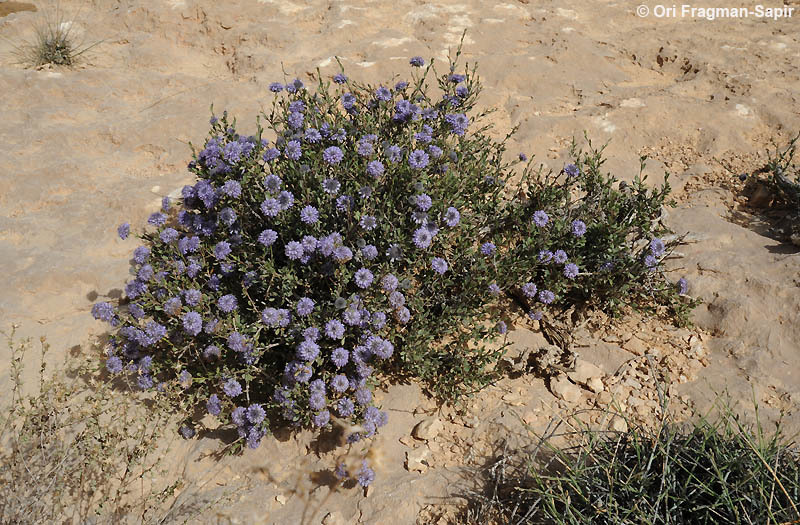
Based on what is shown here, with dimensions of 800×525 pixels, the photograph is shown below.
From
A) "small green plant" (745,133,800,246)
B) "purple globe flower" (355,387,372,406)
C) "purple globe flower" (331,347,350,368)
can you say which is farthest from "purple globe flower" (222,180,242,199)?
"small green plant" (745,133,800,246)

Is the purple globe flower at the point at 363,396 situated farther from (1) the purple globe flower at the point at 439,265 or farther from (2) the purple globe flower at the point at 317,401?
(1) the purple globe flower at the point at 439,265

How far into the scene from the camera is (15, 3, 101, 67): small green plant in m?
6.63

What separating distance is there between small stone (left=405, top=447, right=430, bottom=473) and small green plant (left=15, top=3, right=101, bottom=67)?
20.6 ft

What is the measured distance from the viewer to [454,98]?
4266 millimetres

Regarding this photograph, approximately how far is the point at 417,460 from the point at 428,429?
0.57 ft

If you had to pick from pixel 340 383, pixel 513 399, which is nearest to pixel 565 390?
pixel 513 399

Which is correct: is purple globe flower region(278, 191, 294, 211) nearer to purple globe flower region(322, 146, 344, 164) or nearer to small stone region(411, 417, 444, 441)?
purple globe flower region(322, 146, 344, 164)

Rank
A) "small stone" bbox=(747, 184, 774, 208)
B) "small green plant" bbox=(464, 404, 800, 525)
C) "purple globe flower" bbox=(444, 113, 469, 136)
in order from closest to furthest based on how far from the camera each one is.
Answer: "small green plant" bbox=(464, 404, 800, 525), "purple globe flower" bbox=(444, 113, 469, 136), "small stone" bbox=(747, 184, 774, 208)

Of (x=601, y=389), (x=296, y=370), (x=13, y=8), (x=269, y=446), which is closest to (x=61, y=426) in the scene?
(x=269, y=446)

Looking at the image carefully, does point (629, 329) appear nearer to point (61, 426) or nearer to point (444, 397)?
point (444, 397)

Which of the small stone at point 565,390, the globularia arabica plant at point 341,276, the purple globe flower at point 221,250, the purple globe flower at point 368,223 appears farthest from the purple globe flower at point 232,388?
the small stone at point 565,390

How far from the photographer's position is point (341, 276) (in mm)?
2900

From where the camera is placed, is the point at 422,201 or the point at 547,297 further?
the point at 547,297

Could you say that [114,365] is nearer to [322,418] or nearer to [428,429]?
[322,418]
